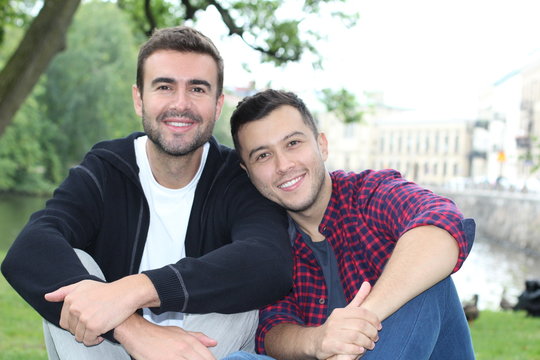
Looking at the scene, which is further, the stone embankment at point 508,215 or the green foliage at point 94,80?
the stone embankment at point 508,215

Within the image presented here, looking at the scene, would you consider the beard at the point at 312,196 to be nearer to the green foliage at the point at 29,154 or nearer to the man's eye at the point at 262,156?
the man's eye at the point at 262,156

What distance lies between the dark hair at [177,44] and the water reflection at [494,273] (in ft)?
33.9

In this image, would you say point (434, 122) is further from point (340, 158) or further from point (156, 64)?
point (156, 64)

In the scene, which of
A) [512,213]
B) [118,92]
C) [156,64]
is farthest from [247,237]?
[512,213]

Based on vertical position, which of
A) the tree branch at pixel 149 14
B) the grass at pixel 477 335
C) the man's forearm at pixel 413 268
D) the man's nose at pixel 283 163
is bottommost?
the grass at pixel 477 335

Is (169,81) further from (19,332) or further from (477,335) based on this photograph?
(477,335)

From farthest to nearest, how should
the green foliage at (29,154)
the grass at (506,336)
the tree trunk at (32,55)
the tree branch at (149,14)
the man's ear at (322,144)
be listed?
the green foliage at (29,154)
the tree branch at (149,14)
the tree trunk at (32,55)
the grass at (506,336)
the man's ear at (322,144)

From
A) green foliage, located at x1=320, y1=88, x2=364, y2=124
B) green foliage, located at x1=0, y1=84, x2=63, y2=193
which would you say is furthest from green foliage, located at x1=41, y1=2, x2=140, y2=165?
green foliage, located at x1=320, y1=88, x2=364, y2=124

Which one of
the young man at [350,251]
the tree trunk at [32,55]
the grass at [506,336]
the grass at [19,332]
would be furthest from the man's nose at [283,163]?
the tree trunk at [32,55]

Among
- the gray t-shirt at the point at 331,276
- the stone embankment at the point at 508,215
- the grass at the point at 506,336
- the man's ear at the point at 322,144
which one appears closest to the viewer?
the gray t-shirt at the point at 331,276

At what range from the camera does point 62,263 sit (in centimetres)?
180

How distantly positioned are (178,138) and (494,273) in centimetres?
1824

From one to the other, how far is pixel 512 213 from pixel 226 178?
2904cm

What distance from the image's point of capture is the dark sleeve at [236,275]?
177 cm
